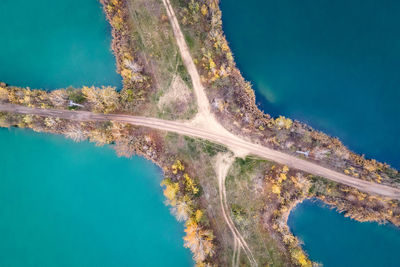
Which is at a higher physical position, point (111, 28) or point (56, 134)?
point (111, 28)

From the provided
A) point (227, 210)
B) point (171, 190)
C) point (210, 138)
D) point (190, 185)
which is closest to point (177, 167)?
point (190, 185)

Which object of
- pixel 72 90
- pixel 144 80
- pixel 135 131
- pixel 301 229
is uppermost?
pixel 144 80

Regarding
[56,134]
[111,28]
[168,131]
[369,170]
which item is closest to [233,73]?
[168,131]

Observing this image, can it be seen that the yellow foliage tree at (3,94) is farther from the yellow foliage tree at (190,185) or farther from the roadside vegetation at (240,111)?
the yellow foliage tree at (190,185)

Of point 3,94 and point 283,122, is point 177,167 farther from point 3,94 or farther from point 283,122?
point 3,94

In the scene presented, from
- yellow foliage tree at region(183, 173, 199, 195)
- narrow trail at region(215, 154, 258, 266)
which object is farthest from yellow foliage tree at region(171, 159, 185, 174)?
narrow trail at region(215, 154, 258, 266)

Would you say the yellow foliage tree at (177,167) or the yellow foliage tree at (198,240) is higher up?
the yellow foliage tree at (177,167)

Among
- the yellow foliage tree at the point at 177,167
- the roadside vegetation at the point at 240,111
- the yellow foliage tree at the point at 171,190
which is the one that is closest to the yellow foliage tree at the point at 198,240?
the yellow foliage tree at the point at 171,190

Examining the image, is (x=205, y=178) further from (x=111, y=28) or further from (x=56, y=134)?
(x=111, y=28)
